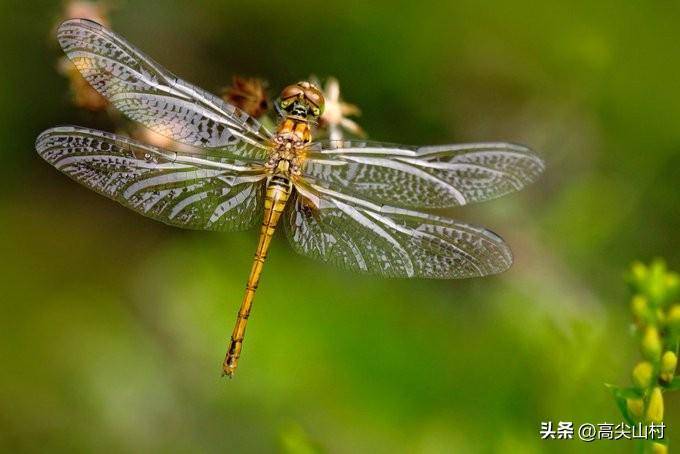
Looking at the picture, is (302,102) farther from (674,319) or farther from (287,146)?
(674,319)

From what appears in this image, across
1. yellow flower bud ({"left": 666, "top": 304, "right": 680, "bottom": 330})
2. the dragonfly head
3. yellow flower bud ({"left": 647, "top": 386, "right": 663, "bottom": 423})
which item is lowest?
→ yellow flower bud ({"left": 647, "top": 386, "right": 663, "bottom": 423})

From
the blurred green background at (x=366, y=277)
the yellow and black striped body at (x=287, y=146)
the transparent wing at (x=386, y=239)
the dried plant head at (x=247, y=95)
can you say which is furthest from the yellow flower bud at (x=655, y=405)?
the dried plant head at (x=247, y=95)

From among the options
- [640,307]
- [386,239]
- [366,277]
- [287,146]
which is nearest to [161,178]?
[287,146]

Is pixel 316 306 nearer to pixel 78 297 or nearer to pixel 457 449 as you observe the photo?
pixel 457 449

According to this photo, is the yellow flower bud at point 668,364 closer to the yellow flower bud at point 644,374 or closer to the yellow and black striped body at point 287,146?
the yellow flower bud at point 644,374

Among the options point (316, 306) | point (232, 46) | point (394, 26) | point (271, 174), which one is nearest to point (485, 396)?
point (316, 306)

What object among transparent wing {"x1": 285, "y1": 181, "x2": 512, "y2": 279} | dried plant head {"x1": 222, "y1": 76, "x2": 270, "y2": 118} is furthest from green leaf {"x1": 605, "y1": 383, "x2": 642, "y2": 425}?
dried plant head {"x1": 222, "y1": 76, "x2": 270, "y2": 118}

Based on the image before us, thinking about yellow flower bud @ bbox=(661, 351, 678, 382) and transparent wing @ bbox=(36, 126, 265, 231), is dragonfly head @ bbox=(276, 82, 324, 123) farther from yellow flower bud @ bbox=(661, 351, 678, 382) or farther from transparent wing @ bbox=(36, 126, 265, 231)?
yellow flower bud @ bbox=(661, 351, 678, 382)
